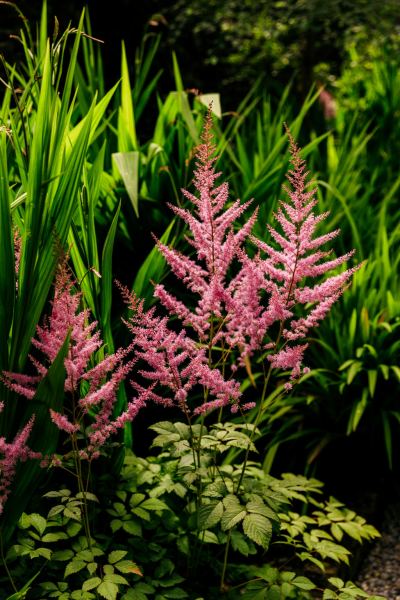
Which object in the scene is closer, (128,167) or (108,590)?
(108,590)

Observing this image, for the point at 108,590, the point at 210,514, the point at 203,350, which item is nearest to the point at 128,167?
the point at 203,350

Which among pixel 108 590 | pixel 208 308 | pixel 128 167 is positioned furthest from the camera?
pixel 128 167

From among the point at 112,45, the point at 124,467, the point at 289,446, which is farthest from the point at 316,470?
the point at 112,45

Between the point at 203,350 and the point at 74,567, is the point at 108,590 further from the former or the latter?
the point at 203,350

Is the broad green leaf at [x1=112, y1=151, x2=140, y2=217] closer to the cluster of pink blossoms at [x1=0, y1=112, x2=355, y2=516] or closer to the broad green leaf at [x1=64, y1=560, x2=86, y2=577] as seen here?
the cluster of pink blossoms at [x1=0, y1=112, x2=355, y2=516]

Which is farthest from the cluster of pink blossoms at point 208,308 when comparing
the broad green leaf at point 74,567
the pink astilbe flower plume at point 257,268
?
the broad green leaf at point 74,567

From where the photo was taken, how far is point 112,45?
631cm

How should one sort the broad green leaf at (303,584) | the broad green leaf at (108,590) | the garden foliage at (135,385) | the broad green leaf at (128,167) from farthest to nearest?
the broad green leaf at (128,167) → the broad green leaf at (303,584) → the garden foliage at (135,385) → the broad green leaf at (108,590)

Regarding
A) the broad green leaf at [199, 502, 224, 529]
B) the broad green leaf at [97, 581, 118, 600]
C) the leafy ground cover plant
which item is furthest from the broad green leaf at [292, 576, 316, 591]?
the broad green leaf at [97, 581, 118, 600]

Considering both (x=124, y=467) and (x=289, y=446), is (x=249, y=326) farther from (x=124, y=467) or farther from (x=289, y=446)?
(x=289, y=446)

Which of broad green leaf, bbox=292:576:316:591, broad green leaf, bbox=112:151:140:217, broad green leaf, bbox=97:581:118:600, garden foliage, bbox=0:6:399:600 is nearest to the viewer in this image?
broad green leaf, bbox=97:581:118:600

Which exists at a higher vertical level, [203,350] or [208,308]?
[208,308]

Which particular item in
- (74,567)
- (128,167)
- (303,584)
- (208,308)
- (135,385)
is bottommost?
(303,584)

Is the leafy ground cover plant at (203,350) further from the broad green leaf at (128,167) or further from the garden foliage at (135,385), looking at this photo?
the broad green leaf at (128,167)
